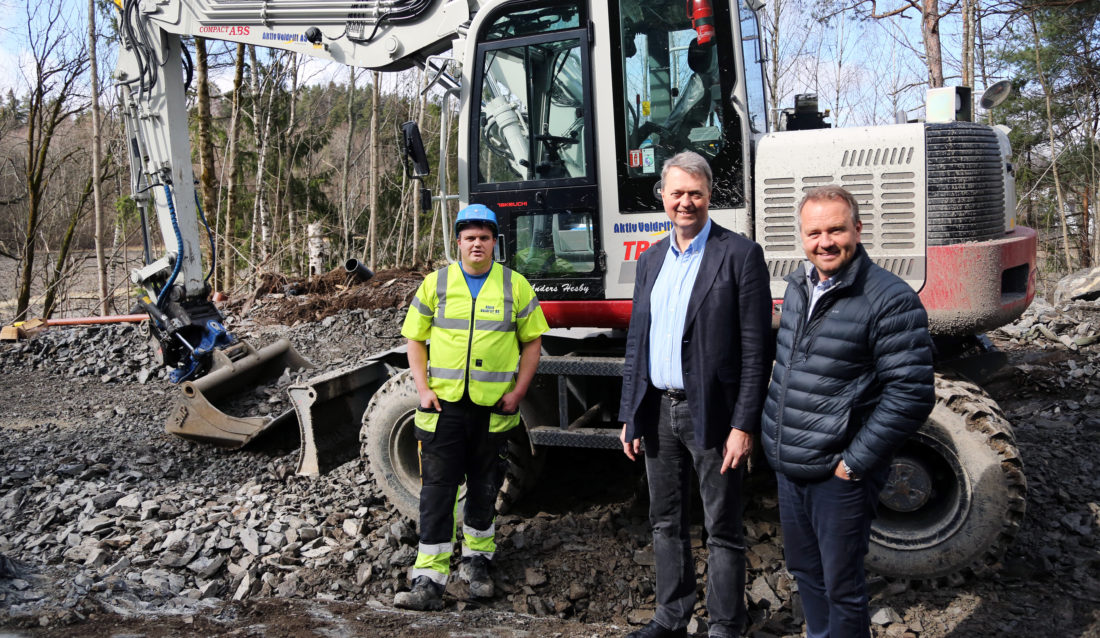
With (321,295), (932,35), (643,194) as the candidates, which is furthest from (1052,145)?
(643,194)

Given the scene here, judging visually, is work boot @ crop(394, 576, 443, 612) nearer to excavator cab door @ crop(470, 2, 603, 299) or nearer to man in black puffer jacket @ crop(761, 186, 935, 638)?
excavator cab door @ crop(470, 2, 603, 299)

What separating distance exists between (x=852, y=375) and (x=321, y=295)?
9707 mm

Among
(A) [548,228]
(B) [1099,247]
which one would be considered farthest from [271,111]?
(B) [1099,247]

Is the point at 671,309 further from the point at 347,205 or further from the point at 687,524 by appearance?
the point at 347,205

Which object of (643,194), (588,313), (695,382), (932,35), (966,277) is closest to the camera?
(695,382)

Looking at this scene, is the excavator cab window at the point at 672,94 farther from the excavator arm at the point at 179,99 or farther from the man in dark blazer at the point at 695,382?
the excavator arm at the point at 179,99

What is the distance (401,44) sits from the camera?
5273 millimetres

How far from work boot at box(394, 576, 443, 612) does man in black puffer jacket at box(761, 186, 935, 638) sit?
1.90m

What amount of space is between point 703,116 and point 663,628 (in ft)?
8.36

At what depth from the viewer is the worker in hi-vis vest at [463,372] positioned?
3.88 metres

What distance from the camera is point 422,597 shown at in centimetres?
385

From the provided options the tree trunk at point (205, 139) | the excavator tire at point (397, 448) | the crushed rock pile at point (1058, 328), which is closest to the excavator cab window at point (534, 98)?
the excavator tire at point (397, 448)

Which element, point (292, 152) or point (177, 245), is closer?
point (177, 245)

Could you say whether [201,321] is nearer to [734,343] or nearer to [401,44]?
[401,44]
